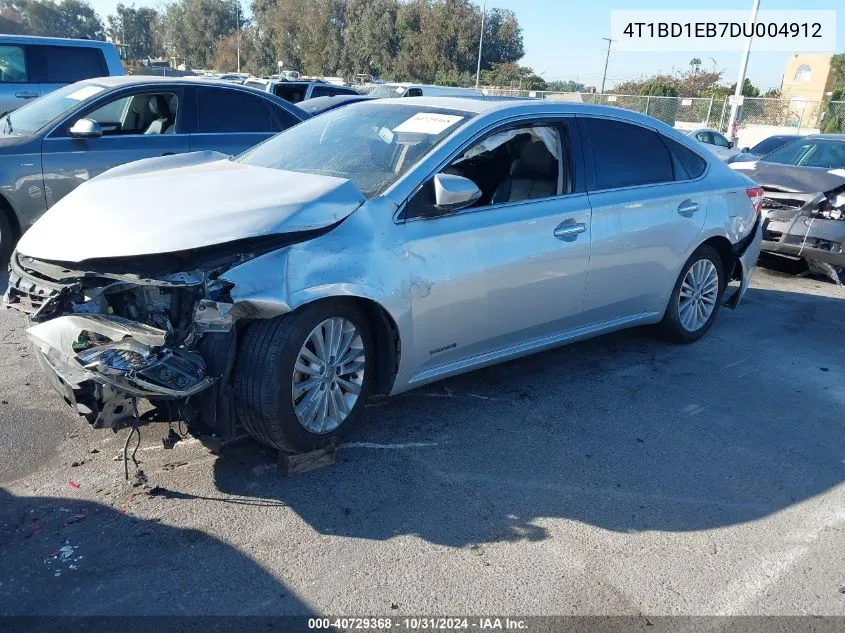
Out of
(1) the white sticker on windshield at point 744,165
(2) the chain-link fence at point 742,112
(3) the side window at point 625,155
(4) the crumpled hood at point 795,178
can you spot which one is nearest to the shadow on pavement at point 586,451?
(3) the side window at point 625,155

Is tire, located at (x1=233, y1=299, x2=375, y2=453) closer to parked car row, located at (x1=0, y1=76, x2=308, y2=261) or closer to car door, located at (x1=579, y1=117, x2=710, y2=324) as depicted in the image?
car door, located at (x1=579, y1=117, x2=710, y2=324)

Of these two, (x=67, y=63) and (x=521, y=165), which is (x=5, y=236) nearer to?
(x=521, y=165)

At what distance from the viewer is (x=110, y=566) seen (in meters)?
2.86

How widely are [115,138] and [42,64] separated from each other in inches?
185

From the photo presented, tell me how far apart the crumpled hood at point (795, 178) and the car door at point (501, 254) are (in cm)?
466

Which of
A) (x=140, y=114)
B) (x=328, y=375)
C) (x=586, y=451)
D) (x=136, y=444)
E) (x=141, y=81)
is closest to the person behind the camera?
(x=328, y=375)

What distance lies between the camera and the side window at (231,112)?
24.7ft

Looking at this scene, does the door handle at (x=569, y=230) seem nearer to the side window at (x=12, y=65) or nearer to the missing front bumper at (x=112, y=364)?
the missing front bumper at (x=112, y=364)

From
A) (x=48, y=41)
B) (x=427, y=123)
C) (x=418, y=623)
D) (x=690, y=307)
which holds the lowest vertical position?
(x=418, y=623)

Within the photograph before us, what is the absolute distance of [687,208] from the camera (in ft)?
17.4

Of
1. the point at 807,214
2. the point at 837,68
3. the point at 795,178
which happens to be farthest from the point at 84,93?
the point at 837,68

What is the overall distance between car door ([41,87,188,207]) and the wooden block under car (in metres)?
4.51

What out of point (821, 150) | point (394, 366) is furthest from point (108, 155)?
point (821, 150)

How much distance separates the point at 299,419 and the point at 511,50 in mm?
57214
